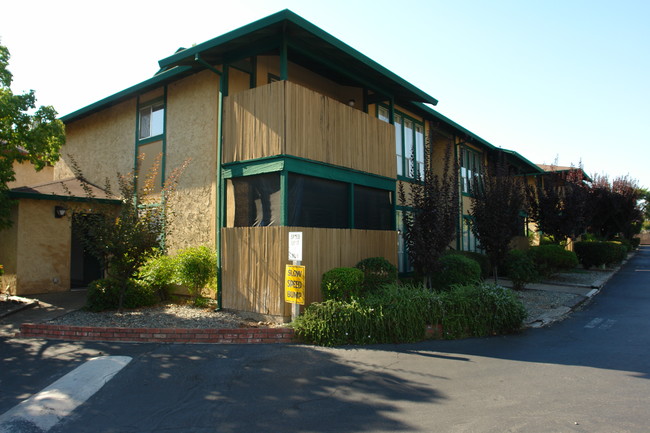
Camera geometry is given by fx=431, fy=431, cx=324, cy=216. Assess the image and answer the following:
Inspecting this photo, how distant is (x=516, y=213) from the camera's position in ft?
44.9

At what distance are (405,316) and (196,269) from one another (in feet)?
15.3

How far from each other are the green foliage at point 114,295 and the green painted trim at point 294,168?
125 inches

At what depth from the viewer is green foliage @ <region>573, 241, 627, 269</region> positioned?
2002 cm

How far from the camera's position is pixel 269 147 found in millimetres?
8727

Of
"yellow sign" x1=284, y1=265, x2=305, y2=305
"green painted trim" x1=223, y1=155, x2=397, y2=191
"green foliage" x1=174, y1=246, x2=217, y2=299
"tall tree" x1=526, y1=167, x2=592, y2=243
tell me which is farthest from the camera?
"tall tree" x1=526, y1=167, x2=592, y2=243

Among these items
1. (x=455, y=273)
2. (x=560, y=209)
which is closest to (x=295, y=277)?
(x=455, y=273)

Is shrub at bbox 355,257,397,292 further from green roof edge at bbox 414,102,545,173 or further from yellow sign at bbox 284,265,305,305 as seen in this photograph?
Answer: green roof edge at bbox 414,102,545,173

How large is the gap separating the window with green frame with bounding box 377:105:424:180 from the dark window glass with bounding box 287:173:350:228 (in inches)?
183

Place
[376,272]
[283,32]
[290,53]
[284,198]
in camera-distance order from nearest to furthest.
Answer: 1. [284,198]
2. [283,32]
3. [376,272]
4. [290,53]

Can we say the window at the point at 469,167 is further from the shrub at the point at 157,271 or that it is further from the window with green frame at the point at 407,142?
the shrub at the point at 157,271

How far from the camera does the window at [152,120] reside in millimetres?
11871

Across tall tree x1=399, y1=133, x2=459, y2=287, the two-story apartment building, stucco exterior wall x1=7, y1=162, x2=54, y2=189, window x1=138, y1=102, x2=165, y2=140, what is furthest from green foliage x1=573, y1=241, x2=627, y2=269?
stucco exterior wall x1=7, y1=162, x2=54, y2=189

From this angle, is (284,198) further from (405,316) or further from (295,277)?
(405,316)

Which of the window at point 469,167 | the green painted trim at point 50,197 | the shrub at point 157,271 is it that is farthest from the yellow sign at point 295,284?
the window at point 469,167
